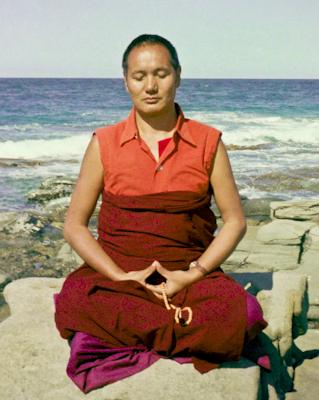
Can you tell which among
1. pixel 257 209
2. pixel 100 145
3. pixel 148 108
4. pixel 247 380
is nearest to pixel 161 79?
pixel 148 108

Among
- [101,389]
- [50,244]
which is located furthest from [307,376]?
[50,244]

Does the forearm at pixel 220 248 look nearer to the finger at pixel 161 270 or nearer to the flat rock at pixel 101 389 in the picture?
the finger at pixel 161 270

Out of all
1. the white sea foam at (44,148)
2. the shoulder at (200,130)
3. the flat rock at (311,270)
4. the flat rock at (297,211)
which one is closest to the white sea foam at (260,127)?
the white sea foam at (44,148)

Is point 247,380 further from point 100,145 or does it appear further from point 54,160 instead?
point 54,160

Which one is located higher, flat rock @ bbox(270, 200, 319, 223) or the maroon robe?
the maroon robe

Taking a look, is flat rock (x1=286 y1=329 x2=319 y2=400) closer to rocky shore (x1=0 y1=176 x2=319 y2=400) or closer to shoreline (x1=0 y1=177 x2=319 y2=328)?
rocky shore (x1=0 y1=176 x2=319 y2=400)

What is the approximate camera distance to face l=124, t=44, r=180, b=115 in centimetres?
276

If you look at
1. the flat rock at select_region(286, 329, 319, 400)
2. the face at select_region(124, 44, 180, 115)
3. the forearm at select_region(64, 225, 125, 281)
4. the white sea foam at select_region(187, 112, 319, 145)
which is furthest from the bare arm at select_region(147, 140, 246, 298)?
the white sea foam at select_region(187, 112, 319, 145)

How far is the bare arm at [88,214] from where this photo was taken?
2.84 meters

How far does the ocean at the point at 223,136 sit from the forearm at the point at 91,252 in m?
7.12

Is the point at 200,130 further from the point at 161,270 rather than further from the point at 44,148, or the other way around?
the point at 44,148

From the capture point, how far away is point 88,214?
117 inches

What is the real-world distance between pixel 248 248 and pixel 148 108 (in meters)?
3.68

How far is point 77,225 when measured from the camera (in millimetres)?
2945
